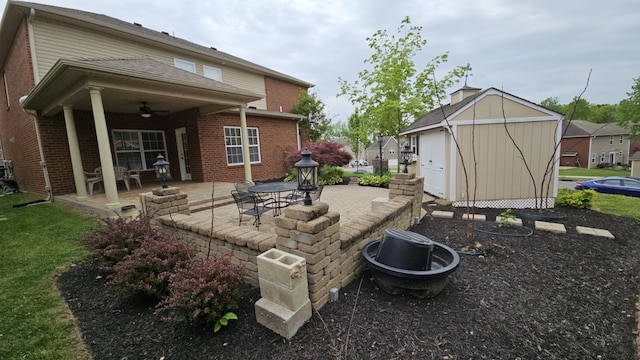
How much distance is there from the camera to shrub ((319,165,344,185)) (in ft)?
34.8

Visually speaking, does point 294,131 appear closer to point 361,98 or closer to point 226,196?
point 361,98

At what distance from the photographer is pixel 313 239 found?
2.17m

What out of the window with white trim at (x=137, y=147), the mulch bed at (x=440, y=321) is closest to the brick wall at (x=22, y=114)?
the window with white trim at (x=137, y=147)

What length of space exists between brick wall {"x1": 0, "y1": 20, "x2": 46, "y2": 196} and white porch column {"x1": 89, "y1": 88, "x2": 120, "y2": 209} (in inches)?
172

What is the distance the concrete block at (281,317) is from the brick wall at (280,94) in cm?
1404

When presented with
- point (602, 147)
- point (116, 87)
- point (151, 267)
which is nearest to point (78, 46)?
point (116, 87)

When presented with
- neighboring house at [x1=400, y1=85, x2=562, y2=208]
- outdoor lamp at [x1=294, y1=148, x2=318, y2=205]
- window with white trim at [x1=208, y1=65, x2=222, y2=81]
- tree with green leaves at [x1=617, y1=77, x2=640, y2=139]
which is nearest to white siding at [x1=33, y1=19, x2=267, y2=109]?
window with white trim at [x1=208, y1=65, x2=222, y2=81]

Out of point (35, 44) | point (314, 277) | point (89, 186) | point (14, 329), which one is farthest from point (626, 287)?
point (35, 44)

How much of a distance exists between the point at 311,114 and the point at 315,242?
1421 cm

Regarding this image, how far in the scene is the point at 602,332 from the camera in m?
2.00

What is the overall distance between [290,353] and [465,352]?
1.32 meters

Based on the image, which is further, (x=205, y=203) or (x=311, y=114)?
(x=311, y=114)

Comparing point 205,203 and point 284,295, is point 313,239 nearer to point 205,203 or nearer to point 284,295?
point 284,295

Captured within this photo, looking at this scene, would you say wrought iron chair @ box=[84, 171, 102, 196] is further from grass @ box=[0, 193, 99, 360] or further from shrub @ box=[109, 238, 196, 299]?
shrub @ box=[109, 238, 196, 299]
